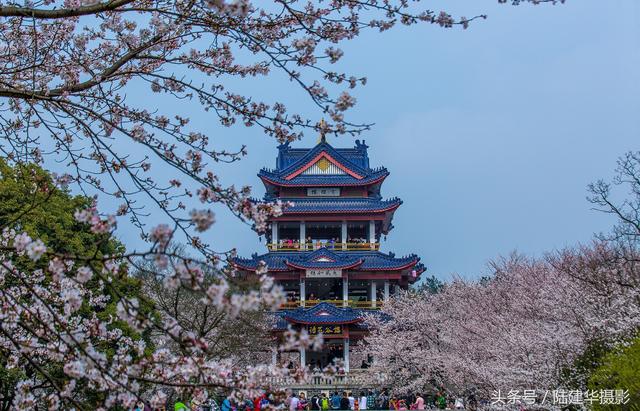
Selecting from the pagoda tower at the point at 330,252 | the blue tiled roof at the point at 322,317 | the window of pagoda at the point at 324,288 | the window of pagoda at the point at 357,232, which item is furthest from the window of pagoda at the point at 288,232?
the blue tiled roof at the point at 322,317

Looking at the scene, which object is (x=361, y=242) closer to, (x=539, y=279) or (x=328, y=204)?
(x=328, y=204)

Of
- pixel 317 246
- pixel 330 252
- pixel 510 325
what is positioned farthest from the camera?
pixel 317 246

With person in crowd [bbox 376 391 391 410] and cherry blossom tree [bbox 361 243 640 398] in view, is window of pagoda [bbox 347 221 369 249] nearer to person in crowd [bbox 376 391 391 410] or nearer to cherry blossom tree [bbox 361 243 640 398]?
cherry blossom tree [bbox 361 243 640 398]

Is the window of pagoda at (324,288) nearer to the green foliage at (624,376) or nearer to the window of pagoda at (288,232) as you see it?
the window of pagoda at (288,232)

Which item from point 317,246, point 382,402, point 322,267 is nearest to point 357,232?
point 317,246

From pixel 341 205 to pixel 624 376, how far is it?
91.8ft

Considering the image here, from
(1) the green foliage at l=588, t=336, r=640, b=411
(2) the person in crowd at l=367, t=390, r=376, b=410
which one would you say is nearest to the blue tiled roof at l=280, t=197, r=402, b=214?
(2) the person in crowd at l=367, t=390, r=376, b=410

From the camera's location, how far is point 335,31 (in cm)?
535

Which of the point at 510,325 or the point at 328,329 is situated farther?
the point at 328,329

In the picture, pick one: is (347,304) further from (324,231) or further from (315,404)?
(315,404)

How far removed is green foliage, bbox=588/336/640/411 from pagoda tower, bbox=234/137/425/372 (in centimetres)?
2288

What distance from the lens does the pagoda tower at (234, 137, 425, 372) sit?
34344mm

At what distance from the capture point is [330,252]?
3500 cm

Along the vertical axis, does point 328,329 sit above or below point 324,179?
below
